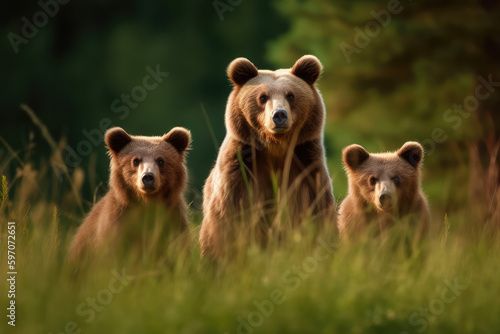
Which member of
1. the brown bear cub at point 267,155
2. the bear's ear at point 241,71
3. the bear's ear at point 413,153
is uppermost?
the bear's ear at point 241,71

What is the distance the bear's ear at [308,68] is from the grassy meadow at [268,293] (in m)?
1.27

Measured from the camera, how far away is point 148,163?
4.27 meters

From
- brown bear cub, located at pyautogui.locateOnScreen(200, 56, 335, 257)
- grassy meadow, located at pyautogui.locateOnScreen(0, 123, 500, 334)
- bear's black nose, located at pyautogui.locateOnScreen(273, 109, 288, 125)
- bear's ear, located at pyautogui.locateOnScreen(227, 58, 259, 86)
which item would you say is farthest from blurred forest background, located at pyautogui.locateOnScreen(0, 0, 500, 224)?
grassy meadow, located at pyautogui.locateOnScreen(0, 123, 500, 334)

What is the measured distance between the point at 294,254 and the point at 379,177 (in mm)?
1846

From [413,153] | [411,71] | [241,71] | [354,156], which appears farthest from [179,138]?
[411,71]

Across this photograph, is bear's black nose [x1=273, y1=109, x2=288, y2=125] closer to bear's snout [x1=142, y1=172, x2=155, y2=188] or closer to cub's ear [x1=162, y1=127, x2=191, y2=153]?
cub's ear [x1=162, y1=127, x2=191, y2=153]

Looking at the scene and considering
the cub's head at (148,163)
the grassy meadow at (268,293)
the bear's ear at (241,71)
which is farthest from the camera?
the bear's ear at (241,71)

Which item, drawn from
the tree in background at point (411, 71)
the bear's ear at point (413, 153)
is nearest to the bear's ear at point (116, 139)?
the bear's ear at point (413, 153)

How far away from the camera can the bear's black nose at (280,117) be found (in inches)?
162

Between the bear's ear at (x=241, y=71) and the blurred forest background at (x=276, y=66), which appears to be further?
the blurred forest background at (x=276, y=66)

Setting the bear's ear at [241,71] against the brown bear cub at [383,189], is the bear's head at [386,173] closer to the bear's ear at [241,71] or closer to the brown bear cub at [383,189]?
the brown bear cub at [383,189]

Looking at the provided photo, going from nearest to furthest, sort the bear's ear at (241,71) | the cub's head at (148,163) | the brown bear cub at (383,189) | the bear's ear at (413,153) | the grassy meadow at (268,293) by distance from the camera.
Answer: the grassy meadow at (268,293)
the cub's head at (148,163)
the bear's ear at (241,71)
the brown bear cub at (383,189)
the bear's ear at (413,153)

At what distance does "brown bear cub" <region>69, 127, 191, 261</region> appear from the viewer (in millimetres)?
4188

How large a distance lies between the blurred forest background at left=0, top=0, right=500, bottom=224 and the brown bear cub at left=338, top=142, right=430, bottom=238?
0.22 m
